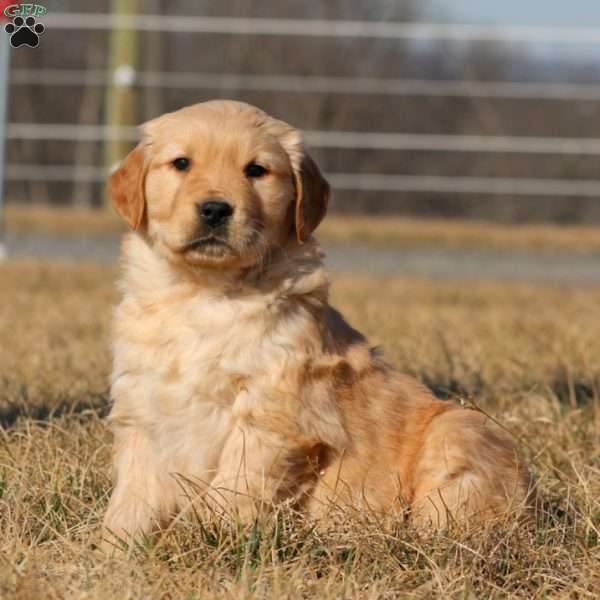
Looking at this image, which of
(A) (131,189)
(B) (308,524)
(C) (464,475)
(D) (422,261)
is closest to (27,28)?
(D) (422,261)

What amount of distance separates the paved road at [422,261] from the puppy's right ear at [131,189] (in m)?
6.29

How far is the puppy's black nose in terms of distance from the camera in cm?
285

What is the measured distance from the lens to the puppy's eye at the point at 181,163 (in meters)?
2.97

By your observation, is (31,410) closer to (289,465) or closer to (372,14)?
(289,465)

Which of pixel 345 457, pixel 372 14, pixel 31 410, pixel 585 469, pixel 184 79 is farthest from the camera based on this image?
pixel 372 14

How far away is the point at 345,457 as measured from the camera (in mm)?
2873

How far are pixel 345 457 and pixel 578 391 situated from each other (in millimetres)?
1758

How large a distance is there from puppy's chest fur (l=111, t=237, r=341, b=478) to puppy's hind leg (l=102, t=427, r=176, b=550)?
4 cm

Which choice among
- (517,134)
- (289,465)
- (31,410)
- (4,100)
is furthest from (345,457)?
(517,134)

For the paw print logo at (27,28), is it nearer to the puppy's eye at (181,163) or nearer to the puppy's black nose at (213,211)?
the puppy's eye at (181,163)

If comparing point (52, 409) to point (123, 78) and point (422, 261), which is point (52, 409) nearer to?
point (422, 261)

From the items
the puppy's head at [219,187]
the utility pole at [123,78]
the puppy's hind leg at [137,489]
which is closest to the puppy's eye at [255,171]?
the puppy's head at [219,187]

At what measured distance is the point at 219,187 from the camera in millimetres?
2887

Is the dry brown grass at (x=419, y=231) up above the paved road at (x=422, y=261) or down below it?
below
